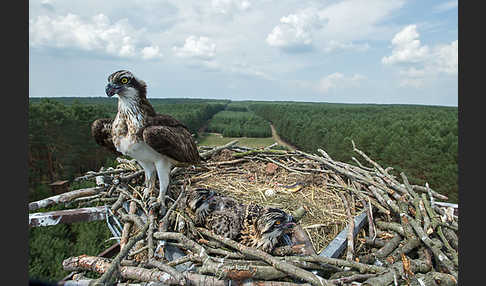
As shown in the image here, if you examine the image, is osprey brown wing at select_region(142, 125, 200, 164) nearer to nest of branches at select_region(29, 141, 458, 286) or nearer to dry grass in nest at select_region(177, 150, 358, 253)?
nest of branches at select_region(29, 141, 458, 286)

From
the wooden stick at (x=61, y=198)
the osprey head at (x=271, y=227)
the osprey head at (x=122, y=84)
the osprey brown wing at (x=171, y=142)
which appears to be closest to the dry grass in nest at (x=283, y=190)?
the osprey head at (x=271, y=227)

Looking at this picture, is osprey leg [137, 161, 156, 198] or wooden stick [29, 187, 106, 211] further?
osprey leg [137, 161, 156, 198]

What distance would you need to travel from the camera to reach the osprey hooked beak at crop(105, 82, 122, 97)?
233 centimetres

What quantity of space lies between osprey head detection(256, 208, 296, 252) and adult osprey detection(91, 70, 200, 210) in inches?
42.1

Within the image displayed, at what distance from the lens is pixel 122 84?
2.42 m

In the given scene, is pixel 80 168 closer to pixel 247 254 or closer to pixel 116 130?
pixel 116 130

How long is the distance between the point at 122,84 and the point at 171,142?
0.71m

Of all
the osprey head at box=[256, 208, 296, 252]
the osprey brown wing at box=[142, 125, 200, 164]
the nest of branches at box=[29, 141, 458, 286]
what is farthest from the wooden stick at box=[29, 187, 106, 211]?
the osprey head at box=[256, 208, 296, 252]

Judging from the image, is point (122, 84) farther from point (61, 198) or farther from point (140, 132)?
point (61, 198)

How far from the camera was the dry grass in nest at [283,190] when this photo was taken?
269 centimetres

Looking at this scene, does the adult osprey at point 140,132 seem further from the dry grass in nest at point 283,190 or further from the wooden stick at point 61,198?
the dry grass in nest at point 283,190

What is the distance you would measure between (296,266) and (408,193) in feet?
6.42

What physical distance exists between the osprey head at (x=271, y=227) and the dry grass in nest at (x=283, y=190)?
0.48 m

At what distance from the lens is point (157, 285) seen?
1.59 metres
